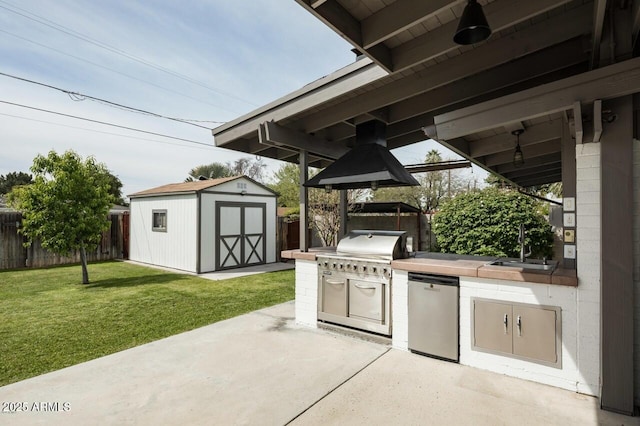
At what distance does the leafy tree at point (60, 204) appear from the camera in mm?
6742

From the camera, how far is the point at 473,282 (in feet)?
9.92

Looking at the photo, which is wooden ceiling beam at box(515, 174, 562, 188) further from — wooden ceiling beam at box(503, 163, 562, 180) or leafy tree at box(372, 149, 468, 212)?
leafy tree at box(372, 149, 468, 212)

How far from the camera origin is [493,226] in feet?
24.5

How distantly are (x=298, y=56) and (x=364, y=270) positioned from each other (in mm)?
8244

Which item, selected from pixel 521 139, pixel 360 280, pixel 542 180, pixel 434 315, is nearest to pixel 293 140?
pixel 360 280

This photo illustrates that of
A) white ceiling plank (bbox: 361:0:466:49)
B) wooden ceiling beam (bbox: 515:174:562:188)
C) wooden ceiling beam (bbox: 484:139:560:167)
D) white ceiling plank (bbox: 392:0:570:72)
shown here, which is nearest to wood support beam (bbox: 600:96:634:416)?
white ceiling plank (bbox: 392:0:570:72)

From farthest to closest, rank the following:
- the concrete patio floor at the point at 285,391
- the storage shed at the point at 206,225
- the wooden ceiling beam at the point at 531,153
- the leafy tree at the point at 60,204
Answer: the storage shed at the point at 206,225
the leafy tree at the point at 60,204
the wooden ceiling beam at the point at 531,153
the concrete patio floor at the point at 285,391

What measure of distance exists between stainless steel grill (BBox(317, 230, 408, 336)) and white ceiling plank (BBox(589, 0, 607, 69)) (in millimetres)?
2282

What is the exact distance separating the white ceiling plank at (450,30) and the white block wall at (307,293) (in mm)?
2627

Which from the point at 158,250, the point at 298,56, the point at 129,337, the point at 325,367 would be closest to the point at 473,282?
the point at 325,367

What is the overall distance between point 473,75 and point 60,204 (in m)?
8.20

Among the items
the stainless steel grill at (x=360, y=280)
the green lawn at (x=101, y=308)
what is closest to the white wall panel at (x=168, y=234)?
the green lawn at (x=101, y=308)

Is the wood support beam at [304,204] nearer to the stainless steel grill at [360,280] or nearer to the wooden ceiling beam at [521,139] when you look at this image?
the stainless steel grill at [360,280]

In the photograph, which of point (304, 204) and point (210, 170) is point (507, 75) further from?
point (210, 170)
